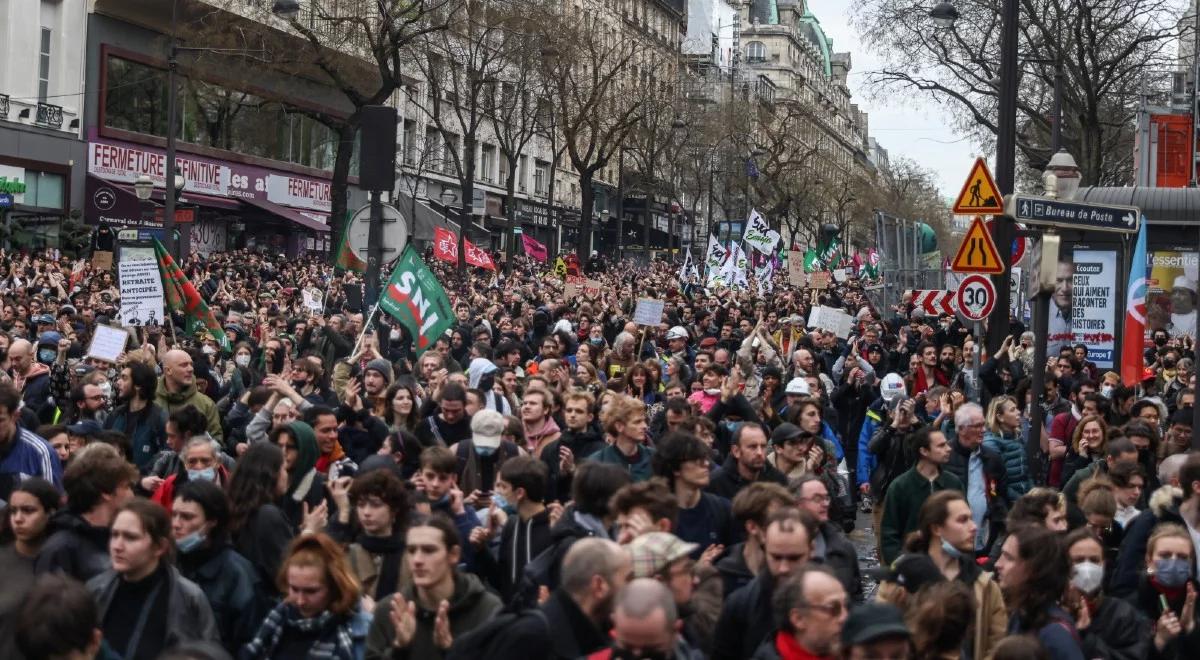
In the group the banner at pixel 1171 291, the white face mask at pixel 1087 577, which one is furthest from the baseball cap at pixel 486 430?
the banner at pixel 1171 291

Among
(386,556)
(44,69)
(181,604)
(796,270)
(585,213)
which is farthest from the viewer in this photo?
(585,213)

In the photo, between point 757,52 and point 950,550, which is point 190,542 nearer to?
point 950,550

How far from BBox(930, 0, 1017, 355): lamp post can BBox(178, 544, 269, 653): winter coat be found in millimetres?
9904

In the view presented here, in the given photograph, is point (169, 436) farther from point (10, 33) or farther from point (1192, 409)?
point (10, 33)

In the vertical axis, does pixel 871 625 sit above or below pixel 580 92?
below

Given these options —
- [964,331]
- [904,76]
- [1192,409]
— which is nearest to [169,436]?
[1192,409]

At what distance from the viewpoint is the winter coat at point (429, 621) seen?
5.71m

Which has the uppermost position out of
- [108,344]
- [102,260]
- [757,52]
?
[757,52]

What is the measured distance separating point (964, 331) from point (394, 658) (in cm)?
1758

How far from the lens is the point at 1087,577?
640 centimetres

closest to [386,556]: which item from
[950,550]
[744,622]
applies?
[744,622]

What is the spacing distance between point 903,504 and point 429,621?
3.71 meters

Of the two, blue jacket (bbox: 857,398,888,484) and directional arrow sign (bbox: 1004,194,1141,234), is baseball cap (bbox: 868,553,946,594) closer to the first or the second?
directional arrow sign (bbox: 1004,194,1141,234)

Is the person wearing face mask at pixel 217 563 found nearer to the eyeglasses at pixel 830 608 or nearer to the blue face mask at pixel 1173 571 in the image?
the eyeglasses at pixel 830 608
